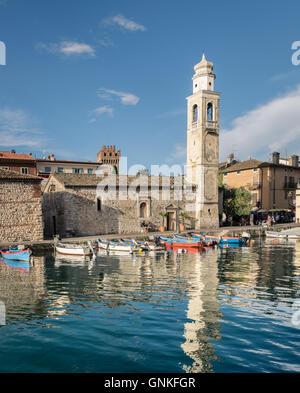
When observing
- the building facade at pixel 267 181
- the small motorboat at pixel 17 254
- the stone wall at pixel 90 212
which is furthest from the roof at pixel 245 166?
the small motorboat at pixel 17 254

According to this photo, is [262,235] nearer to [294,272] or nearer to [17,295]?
[294,272]

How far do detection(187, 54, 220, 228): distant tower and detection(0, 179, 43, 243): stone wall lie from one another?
793 inches

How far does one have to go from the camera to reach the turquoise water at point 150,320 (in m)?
7.88

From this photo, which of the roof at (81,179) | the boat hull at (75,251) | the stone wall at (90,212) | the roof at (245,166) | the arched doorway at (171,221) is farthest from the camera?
the roof at (245,166)

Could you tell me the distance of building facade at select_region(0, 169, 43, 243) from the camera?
28141 mm

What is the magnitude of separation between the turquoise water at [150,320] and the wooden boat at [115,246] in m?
7.54

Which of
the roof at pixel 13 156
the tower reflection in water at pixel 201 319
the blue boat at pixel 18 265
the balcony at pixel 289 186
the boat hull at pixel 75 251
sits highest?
the roof at pixel 13 156

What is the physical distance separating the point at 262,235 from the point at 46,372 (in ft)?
123

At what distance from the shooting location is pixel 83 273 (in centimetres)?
1902

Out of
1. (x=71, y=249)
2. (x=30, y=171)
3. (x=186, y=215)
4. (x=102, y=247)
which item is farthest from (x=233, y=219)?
(x=30, y=171)

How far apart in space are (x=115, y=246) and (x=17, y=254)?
27.7 feet

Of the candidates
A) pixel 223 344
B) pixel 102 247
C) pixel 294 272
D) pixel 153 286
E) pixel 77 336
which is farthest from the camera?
pixel 102 247

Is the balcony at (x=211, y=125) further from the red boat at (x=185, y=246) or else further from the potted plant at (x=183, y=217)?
the red boat at (x=185, y=246)

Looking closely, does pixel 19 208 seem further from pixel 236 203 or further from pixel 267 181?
pixel 267 181
